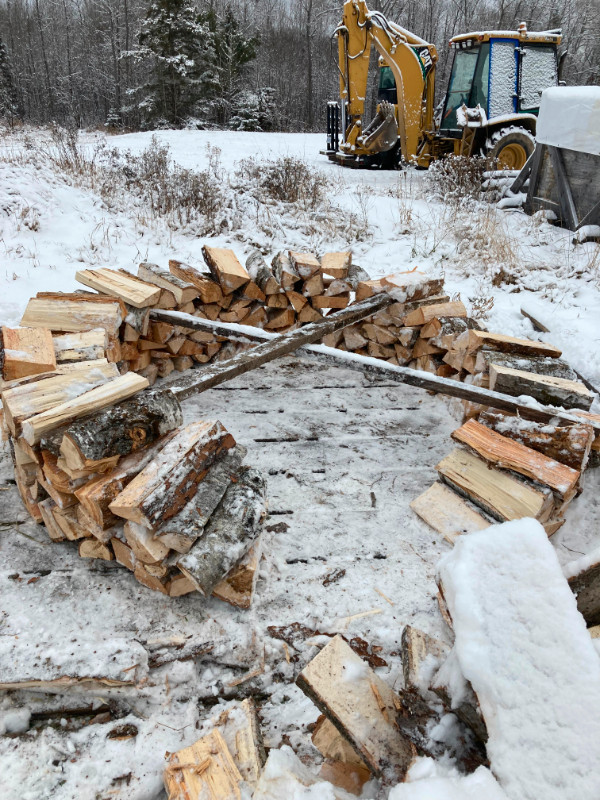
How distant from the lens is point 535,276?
541 centimetres

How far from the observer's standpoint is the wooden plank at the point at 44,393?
229cm

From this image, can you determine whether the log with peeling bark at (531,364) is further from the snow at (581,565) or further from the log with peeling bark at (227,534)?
the log with peeling bark at (227,534)

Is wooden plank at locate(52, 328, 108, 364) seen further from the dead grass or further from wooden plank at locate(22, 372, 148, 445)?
the dead grass

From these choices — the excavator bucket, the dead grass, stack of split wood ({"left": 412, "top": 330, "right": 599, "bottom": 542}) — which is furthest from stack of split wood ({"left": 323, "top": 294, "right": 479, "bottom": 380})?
the excavator bucket

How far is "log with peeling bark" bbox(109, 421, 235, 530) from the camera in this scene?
194cm

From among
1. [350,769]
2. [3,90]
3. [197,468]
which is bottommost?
[350,769]

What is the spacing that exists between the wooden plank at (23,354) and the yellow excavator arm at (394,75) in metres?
9.61

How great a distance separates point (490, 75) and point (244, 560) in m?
10.4

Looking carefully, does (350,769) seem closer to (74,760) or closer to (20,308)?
(74,760)

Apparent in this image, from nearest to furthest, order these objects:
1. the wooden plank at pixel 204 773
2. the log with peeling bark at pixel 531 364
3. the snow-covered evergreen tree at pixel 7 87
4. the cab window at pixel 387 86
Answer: the wooden plank at pixel 204 773, the log with peeling bark at pixel 531 364, the cab window at pixel 387 86, the snow-covered evergreen tree at pixel 7 87

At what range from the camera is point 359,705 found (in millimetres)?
1462

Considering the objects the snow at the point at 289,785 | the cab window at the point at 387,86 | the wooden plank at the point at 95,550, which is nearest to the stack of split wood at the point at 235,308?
the wooden plank at the point at 95,550

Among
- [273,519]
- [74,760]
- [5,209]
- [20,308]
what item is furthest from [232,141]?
[74,760]

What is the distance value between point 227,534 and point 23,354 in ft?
5.05
